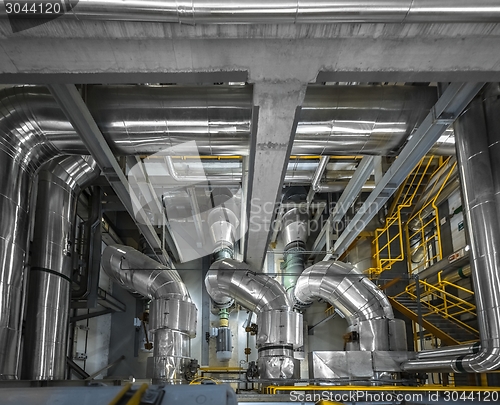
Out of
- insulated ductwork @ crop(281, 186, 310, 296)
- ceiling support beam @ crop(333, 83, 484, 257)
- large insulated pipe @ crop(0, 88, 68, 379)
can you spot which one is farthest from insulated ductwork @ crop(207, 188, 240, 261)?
large insulated pipe @ crop(0, 88, 68, 379)

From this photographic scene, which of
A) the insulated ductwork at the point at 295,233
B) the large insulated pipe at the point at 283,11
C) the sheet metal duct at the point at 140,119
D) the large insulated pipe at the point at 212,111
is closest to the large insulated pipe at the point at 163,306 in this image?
the insulated ductwork at the point at 295,233

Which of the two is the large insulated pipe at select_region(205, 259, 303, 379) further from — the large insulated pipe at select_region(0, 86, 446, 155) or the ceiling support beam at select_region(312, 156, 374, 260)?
the large insulated pipe at select_region(0, 86, 446, 155)

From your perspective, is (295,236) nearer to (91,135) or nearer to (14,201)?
(91,135)

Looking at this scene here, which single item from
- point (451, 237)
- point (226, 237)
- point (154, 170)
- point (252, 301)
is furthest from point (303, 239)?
point (154, 170)

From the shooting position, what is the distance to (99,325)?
37.6 feet

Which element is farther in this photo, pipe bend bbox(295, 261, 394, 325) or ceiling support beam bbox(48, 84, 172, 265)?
pipe bend bbox(295, 261, 394, 325)

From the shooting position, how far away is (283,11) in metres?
2.96

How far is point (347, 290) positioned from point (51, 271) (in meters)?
4.60

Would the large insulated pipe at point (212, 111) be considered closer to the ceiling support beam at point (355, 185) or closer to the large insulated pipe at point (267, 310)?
the ceiling support beam at point (355, 185)

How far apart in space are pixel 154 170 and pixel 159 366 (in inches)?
127

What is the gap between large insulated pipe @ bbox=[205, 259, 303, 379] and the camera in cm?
776

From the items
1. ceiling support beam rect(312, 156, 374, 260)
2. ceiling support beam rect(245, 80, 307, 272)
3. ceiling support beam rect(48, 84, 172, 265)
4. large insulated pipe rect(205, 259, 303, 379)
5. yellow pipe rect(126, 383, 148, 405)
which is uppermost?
ceiling support beam rect(312, 156, 374, 260)

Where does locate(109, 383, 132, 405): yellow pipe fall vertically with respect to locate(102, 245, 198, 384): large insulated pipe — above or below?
below

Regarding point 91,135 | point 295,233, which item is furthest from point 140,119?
point 295,233
